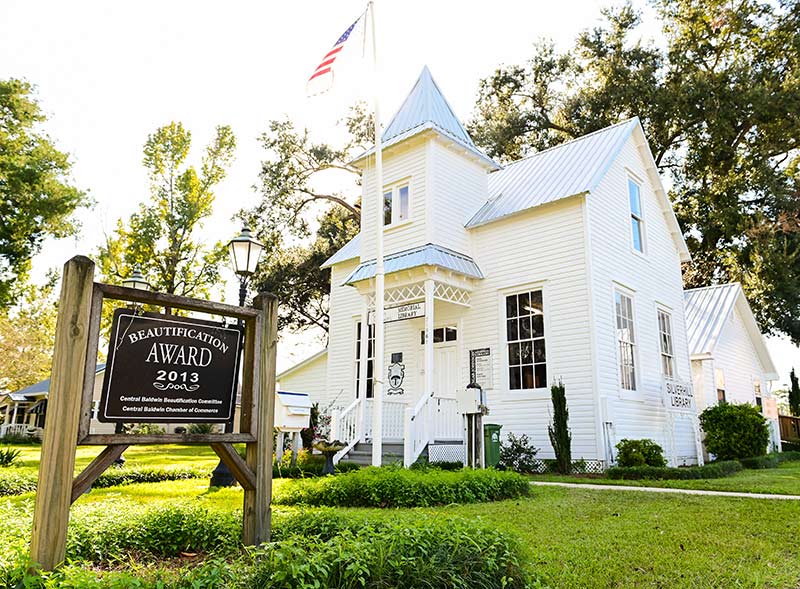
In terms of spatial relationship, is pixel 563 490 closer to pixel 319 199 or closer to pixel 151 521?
pixel 151 521

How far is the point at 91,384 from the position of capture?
3.63 metres

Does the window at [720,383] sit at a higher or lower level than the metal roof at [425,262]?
lower

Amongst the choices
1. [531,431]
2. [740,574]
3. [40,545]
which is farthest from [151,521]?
[531,431]

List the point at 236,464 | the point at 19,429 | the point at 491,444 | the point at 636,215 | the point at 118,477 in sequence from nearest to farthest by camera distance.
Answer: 1. the point at 236,464
2. the point at 118,477
3. the point at 491,444
4. the point at 636,215
5. the point at 19,429

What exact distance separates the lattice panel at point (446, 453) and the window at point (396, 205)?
18.9 feet

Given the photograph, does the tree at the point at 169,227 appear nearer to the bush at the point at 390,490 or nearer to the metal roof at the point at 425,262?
the metal roof at the point at 425,262

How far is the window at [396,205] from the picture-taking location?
14617mm

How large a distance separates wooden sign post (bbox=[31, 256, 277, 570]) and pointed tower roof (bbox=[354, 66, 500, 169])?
1077 centimetres

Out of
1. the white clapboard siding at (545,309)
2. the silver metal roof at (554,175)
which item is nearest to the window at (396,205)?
the silver metal roof at (554,175)

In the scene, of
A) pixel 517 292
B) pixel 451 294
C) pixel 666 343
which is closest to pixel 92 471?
pixel 451 294

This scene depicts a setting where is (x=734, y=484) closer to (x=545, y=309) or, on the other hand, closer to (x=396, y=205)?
(x=545, y=309)

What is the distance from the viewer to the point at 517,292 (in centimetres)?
1345

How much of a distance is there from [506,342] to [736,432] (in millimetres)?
6614

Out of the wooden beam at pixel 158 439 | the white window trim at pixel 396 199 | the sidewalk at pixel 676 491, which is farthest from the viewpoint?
the white window trim at pixel 396 199
